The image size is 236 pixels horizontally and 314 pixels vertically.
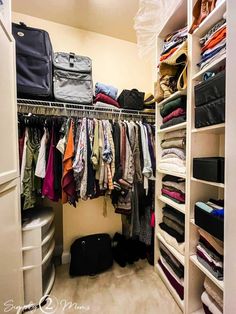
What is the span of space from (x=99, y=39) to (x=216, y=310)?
8.61 ft

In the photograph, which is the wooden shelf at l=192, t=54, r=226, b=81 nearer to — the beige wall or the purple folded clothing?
the beige wall

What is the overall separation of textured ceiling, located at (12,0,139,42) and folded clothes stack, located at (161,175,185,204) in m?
1.69

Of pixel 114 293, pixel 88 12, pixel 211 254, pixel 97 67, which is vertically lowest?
pixel 114 293

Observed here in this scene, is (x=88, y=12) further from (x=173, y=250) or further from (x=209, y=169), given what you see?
(x=173, y=250)

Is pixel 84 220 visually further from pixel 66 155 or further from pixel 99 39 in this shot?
pixel 99 39

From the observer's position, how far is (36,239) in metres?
1.31

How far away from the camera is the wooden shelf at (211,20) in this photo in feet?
2.98

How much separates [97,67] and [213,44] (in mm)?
1363

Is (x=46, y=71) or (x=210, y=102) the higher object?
(x=46, y=71)

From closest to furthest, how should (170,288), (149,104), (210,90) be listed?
(210,90) → (170,288) → (149,104)

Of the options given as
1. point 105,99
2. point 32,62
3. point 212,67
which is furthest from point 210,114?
point 32,62

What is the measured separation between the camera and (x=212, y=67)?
0.99 m

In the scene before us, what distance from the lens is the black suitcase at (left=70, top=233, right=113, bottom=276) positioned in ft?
5.31

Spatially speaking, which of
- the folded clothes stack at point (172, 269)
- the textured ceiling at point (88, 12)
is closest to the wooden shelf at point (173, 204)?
the folded clothes stack at point (172, 269)
